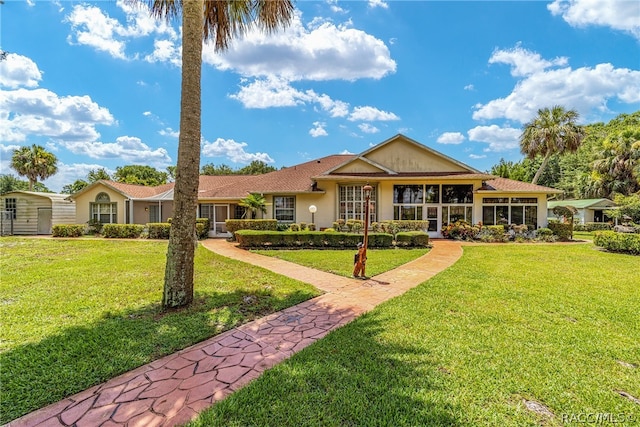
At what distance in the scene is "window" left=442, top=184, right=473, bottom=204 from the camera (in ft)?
63.2

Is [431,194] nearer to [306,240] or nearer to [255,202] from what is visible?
[306,240]

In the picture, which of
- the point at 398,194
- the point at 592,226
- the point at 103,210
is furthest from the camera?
the point at 592,226

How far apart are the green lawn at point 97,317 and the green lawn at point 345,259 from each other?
86.4 inches

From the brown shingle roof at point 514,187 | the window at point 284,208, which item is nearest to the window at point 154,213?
the window at point 284,208

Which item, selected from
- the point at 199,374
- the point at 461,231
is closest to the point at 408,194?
the point at 461,231

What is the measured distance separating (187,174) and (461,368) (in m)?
5.69

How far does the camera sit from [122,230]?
68.0 ft

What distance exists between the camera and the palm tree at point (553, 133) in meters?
29.1

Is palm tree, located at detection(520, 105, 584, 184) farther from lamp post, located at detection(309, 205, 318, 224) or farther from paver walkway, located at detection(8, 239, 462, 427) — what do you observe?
paver walkway, located at detection(8, 239, 462, 427)

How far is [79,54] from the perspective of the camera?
1069 cm

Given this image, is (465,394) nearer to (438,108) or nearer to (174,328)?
(174,328)

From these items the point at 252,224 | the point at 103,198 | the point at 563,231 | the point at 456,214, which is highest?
the point at 103,198

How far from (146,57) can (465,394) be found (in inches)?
570

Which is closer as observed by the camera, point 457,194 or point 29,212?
point 457,194
